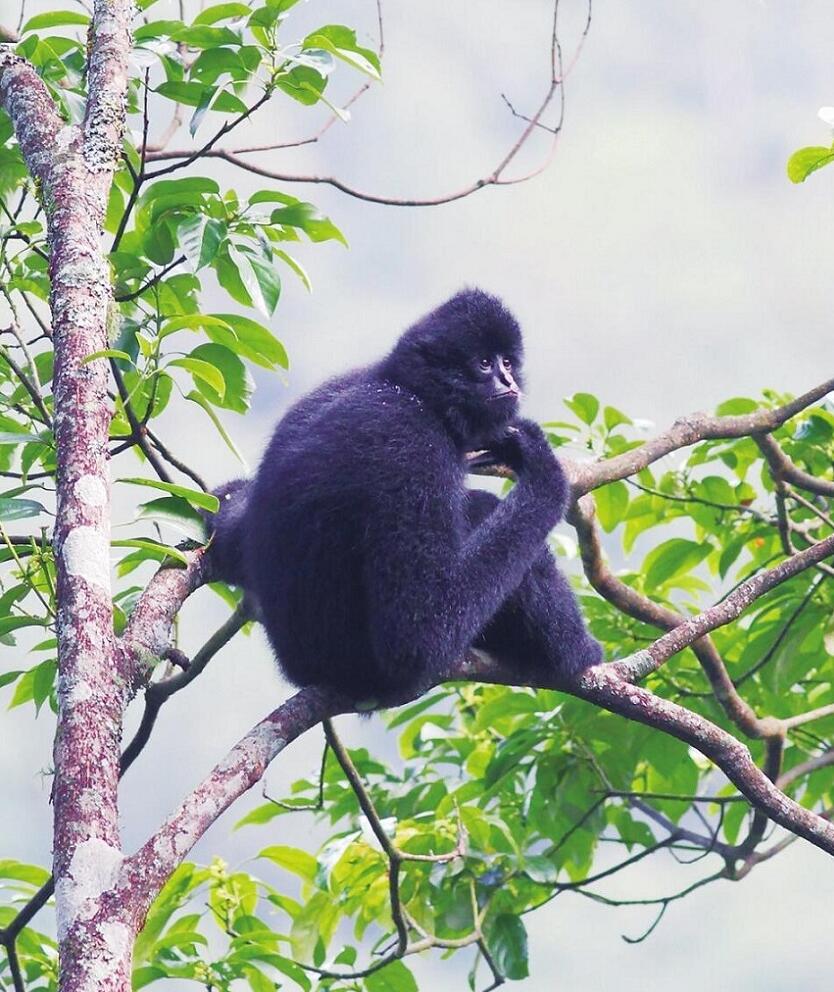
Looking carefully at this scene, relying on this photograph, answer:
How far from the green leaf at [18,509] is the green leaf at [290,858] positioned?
6.05 ft

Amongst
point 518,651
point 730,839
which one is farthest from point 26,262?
point 730,839

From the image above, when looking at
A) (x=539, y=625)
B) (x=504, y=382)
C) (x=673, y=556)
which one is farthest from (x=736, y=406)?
(x=539, y=625)

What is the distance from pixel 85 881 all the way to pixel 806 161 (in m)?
3.06

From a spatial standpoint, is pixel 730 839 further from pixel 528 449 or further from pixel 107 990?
pixel 107 990

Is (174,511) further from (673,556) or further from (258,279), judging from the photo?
(673,556)

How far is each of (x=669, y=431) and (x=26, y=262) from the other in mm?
2488

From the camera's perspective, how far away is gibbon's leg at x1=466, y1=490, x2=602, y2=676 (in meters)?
4.09

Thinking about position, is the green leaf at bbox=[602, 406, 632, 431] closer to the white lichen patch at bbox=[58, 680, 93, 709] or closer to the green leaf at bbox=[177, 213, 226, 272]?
the green leaf at bbox=[177, 213, 226, 272]

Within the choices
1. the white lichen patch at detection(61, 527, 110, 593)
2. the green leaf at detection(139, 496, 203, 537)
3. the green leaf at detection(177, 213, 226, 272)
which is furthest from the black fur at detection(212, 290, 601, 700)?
the white lichen patch at detection(61, 527, 110, 593)

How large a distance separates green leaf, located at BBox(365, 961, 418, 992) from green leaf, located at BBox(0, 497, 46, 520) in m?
2.25

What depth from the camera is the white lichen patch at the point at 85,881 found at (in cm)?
268

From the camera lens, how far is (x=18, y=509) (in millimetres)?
3570

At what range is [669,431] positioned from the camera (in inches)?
202

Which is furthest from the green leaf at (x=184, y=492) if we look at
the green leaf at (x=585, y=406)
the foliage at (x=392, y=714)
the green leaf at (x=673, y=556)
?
the green leaf at (x=673, y=556)
